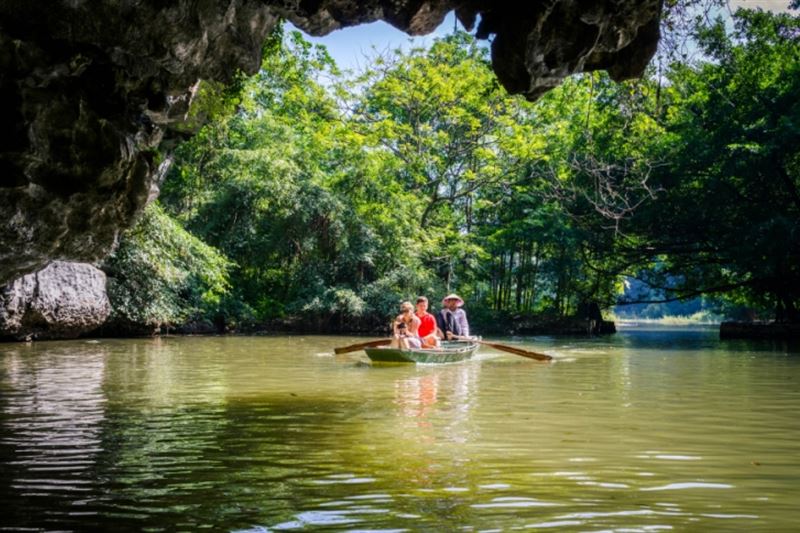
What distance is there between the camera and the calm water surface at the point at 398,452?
4.82 meters

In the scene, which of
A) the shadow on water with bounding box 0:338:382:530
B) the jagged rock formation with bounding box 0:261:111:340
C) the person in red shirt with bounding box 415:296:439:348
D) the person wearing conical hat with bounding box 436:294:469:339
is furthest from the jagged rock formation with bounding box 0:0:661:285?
the jagged rock formation with bounding box 0:261:111:340

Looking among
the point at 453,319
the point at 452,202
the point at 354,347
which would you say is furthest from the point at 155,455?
the point at 452,202

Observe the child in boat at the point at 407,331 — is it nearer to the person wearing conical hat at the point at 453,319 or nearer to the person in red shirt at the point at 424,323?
the person in red shirt at the point at 424,323

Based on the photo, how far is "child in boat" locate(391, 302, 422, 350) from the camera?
16594 mm

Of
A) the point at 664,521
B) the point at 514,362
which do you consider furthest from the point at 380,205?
the point at 664,521

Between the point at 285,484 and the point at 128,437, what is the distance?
2.57m

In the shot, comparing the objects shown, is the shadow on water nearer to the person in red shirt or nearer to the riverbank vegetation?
the person in red shirt

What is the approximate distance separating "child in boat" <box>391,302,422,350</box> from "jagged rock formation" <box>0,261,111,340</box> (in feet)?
32.6

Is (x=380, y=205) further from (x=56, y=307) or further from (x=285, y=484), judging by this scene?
(x=285, y=484)

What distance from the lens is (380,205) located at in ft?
112

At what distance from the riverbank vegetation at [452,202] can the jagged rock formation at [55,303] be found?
79.9 inches

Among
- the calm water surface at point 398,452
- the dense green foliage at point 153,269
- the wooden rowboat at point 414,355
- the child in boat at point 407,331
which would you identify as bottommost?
the calm water surface at point 398,452

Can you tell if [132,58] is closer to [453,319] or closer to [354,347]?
[354,347]

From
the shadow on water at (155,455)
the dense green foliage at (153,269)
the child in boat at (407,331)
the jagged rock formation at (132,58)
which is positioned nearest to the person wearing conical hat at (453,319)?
the child in boat at (407,331)
